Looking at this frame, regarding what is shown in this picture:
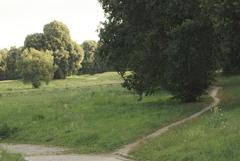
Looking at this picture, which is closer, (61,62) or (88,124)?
(88,124)

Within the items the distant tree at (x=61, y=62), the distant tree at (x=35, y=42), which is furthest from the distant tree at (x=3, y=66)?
the distant tree at (x=61, y=62)

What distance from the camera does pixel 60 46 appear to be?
451 ft

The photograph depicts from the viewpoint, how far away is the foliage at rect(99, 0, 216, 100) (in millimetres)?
40203

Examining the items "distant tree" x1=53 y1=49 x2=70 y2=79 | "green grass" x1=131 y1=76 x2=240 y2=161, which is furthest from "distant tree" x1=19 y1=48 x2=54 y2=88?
"green grass" x1=131 y1=76 x2=240 y2=161

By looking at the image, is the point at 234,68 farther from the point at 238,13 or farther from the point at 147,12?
the point at 238,13

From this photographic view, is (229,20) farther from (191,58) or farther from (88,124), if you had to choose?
(88,124)

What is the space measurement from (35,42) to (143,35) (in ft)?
316

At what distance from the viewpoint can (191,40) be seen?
39594mm

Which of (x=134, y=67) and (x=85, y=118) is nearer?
(x=85, y=118)

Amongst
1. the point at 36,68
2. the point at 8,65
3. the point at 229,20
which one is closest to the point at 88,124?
the point at 229,20

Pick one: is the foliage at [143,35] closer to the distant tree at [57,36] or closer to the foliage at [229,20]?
the foliage at [229,20]

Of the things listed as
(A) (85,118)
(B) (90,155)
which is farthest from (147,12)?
(B) (90,155)

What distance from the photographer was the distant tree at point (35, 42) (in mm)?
135625

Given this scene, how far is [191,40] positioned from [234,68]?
1748 inches
